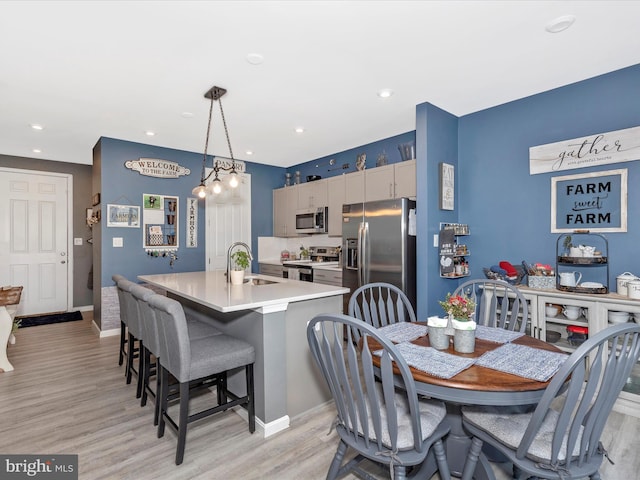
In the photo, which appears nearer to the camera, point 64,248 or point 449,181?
point 449,181

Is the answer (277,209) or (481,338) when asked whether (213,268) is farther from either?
(481,338)

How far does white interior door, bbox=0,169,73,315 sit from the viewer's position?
17.8 ft

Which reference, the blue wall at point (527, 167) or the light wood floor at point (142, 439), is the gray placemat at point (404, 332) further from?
the blue wall at point (527, 167)

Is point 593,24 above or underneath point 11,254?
above

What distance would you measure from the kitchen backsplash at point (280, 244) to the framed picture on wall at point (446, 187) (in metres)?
2.45

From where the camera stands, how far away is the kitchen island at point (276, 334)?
2.30 metres

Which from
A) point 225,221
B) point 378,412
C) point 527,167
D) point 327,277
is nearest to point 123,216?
point 225,221

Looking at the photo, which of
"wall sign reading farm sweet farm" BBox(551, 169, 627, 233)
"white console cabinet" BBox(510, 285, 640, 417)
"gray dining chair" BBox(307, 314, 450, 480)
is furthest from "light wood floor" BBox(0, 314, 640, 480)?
"wall sign reading farm sweet farm" BBox(551, 169, 627, 233)

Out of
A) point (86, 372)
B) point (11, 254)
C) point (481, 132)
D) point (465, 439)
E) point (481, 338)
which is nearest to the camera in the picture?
point (465, 439)

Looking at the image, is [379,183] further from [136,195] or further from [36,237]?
[36,237]

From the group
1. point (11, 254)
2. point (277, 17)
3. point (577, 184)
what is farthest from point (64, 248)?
point (577, 184)

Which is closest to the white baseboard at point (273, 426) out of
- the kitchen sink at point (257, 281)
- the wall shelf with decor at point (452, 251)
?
the kitchen sink at point (257, 281)

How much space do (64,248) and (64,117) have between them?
309 cm

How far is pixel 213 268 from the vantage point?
5516 millimetres
